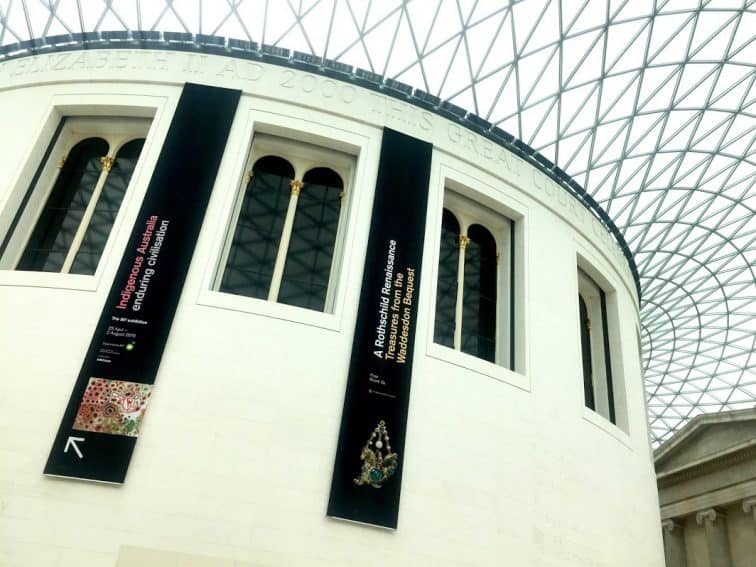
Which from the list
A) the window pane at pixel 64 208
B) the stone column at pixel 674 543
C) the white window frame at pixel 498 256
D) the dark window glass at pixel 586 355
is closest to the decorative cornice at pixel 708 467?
the stone column at pixel 674 543

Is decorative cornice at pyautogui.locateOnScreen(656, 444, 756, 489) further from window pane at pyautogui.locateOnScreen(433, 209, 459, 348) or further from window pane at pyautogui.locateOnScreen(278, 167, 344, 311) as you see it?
window pane at pyautogui.locateOnScreen(278, 167, 344, 311)

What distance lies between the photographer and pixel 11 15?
21.1m

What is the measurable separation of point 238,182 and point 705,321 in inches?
1404

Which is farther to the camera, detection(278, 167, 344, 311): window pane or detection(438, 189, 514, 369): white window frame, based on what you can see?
detection(278, 167, 344, 311): window pane

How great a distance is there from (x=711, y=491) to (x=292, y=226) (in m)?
26.4

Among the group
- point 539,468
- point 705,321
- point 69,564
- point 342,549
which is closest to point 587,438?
point 539,468

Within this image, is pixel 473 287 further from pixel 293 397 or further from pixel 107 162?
pixel 107 162

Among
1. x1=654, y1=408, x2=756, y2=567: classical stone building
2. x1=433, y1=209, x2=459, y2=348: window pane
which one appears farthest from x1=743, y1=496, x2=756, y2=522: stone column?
x1=433, y1=209, x2=459, y2=348: window pane

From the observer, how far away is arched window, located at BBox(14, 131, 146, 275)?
605 inches

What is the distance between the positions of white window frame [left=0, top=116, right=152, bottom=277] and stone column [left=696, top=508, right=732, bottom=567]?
2932 centimetres

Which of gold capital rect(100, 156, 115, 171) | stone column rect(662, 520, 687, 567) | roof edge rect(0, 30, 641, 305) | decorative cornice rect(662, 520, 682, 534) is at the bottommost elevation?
stone column rect(662, 520, 687, 567)

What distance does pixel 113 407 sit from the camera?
11.9 meters

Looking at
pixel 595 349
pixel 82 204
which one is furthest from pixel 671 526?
pixel 82 204

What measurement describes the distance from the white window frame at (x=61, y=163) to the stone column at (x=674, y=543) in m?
30.6
